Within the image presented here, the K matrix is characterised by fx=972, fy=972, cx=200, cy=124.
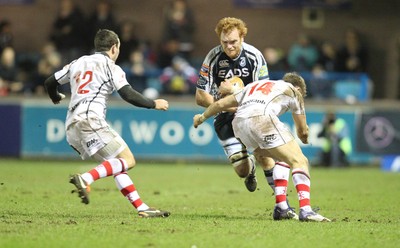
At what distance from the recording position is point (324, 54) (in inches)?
964

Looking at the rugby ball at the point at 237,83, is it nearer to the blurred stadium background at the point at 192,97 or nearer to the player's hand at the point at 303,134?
the player's hand at the point at 303,134

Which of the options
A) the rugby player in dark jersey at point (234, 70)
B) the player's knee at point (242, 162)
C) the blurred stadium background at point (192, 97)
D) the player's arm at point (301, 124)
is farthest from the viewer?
the blurred stadium background at point (192, 97)

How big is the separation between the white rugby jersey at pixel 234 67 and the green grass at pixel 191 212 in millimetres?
1705

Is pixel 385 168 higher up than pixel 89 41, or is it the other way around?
pixel 89 41

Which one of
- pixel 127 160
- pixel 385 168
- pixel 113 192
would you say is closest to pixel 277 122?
pixel 127 160

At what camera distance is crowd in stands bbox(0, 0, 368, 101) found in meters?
23.5

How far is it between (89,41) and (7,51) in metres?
2.11

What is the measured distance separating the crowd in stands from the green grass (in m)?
3.39

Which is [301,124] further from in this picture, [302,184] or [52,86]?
[52,86]

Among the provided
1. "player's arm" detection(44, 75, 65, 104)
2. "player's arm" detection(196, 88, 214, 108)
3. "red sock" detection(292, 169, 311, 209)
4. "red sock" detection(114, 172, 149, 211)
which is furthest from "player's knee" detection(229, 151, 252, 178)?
"player's arm" detection(44, 75, 65, 104)

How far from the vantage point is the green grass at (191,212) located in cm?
931

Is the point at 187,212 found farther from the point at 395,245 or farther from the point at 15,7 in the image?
the point at 15,7

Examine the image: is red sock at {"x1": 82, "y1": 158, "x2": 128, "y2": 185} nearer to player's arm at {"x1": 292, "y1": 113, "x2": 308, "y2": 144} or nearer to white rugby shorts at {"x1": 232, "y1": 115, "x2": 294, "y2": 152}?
white rugby shorts at {"x1": 232, "y1": 115, "x2": 294, "y2": 152}

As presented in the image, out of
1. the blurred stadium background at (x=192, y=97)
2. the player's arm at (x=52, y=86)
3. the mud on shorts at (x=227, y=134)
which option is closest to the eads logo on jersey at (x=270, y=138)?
the mud on shorts at (x=227, y=134)
